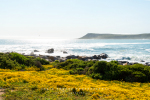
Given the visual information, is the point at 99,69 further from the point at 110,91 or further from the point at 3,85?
the point at 3,85

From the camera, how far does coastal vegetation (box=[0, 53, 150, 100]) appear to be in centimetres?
838

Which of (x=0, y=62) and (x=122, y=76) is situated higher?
(x=0, y=62)

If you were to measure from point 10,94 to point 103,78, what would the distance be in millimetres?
8179

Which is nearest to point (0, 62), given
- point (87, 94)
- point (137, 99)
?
point (87, 94)

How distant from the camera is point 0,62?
17312 millimetres

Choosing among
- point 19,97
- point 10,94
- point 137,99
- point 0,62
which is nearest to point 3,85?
point 10,94

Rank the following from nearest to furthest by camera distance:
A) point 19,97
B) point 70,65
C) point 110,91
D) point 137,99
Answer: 1. point 19,97
2. point 137,99
3. point 110,91
4. point 70,65

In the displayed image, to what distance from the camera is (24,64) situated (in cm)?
1950

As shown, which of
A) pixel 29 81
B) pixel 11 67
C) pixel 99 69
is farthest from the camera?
pixel 11 67

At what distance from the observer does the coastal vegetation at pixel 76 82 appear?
8375 mm

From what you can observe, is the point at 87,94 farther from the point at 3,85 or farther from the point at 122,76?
the point at 122,76

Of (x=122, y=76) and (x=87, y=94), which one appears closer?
(x=87, y=94)

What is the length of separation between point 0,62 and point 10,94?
10.8 m

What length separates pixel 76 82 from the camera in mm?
11547
